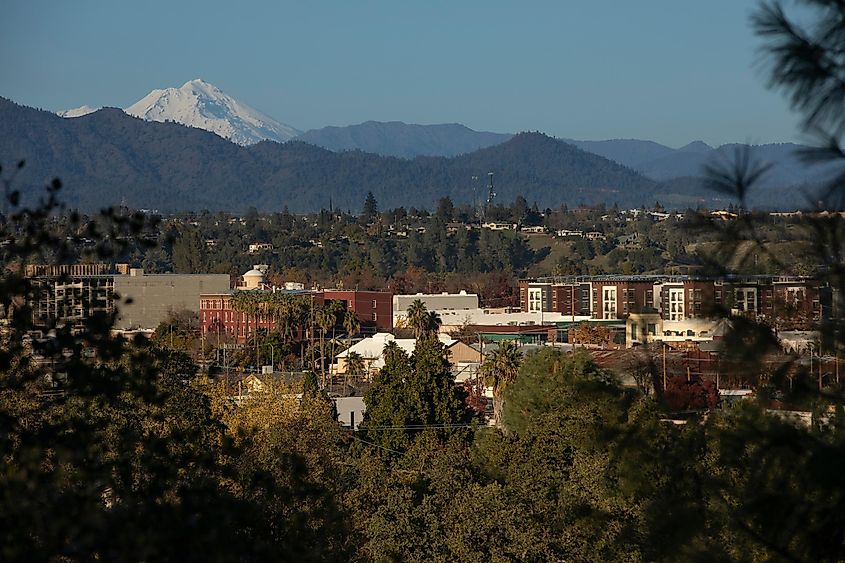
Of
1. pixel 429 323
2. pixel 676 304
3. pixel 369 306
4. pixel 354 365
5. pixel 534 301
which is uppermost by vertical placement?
pixel 676 304

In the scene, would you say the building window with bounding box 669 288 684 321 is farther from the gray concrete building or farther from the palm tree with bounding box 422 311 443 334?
the gray concrete building

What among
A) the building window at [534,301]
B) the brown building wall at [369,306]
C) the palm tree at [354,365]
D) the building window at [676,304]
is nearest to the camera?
the building window at [676,304]

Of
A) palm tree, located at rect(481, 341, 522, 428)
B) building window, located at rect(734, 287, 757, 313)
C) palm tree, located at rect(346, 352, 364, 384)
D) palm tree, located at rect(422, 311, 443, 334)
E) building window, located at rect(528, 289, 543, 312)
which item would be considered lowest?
palm tree, located at rect(346, 352, 364, 384)

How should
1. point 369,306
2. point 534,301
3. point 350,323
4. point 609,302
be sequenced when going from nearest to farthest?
point 350,323, point 609,302, point 369,306, point 534,301

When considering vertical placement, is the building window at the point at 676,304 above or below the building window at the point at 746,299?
below

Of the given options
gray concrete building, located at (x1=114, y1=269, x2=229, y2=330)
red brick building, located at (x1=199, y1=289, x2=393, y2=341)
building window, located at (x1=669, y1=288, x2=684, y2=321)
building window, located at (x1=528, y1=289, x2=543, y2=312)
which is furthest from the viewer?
gray concrete building, located at (x1=114, y1=269, x2=229, y2=330)

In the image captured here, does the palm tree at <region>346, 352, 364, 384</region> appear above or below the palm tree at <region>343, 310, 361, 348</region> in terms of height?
below

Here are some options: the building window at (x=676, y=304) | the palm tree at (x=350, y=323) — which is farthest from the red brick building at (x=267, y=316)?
the building window at (x=676, y=304)

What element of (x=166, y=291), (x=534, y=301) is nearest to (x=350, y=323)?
(x=534, y=301)

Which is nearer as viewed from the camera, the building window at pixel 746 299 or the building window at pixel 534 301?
the building window at pixel 746 299

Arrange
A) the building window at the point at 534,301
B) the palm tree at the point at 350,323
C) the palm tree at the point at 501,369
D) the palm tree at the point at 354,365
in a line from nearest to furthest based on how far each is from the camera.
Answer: the palm tree at the point at 501,369 < the palm tree at the point at 354,365 < the palm tree at the point at 350,323 < the building window at the point at 534,301

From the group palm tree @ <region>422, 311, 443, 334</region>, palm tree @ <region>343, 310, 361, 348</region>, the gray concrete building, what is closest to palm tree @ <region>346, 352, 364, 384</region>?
palm tree @ <region>422, 311, 443, 334</region>

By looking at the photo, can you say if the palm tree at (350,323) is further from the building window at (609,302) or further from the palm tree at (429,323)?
the building window at (609,302)

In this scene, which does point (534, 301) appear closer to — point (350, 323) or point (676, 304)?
point (350, 323)
